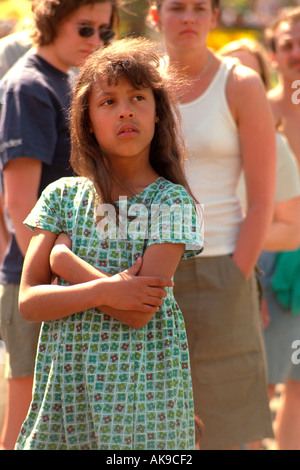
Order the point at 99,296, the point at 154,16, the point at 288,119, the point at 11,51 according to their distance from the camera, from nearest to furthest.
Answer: the point at 99,296
the point at 154,16
the point at 11,51
the point at 288,119

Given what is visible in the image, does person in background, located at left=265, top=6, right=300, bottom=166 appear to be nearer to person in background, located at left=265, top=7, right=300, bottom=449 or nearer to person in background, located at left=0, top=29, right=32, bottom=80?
person in background, located at left=265, top=7, right=300, bottom=449

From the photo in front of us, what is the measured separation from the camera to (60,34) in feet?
8.76

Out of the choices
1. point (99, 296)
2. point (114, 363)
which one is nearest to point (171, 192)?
point (99, 296)

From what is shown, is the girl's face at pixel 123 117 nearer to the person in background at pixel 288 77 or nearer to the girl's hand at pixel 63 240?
the girl's hand at pixel 63 240

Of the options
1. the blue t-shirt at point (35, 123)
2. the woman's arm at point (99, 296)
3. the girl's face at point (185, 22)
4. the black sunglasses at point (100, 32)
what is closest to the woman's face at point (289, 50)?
the girl's face at point (185, 22)

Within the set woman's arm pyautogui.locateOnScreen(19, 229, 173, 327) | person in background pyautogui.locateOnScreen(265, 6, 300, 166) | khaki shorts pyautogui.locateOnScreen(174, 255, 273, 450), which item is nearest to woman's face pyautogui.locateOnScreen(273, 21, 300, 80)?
person in background pyautogui.locateOnScreen(265, 6, 300, 166)

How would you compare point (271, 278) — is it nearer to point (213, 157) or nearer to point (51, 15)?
point (213, 157)

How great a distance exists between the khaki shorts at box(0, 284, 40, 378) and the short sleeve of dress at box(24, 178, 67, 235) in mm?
559

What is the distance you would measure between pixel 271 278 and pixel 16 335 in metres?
1.54

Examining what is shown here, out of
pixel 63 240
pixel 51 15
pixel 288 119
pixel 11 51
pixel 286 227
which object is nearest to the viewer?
pixel 63 240

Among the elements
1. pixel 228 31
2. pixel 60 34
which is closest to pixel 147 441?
pixel 60 34

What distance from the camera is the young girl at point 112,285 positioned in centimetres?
194

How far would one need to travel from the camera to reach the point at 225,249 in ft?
9.27

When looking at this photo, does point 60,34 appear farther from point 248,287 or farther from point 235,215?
point 248,287
